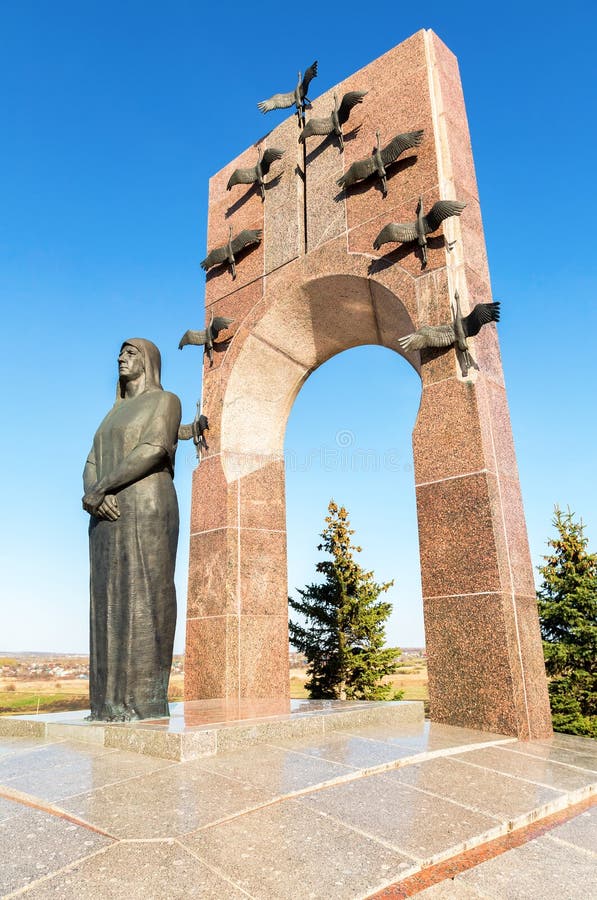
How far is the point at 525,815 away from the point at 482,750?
6.76 feet

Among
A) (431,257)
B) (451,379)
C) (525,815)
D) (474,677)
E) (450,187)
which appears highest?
(450,187)

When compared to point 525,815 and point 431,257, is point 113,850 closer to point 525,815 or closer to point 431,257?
point 525,815

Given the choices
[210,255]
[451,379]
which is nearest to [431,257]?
[451,379]

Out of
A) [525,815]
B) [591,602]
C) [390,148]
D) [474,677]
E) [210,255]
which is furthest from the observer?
[591,602]

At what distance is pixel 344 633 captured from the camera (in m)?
16.9

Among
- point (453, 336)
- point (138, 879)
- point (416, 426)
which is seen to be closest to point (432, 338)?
point (453, 336)

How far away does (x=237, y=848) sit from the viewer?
3.15 m

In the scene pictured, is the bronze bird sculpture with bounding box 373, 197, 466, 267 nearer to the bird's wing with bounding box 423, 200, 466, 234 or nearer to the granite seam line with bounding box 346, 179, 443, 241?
the bird's wing with bounding box 423, 200, 466, 234

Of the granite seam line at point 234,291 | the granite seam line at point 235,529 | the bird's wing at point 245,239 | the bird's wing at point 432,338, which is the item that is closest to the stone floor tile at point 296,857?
the bird's wing at point 432,338

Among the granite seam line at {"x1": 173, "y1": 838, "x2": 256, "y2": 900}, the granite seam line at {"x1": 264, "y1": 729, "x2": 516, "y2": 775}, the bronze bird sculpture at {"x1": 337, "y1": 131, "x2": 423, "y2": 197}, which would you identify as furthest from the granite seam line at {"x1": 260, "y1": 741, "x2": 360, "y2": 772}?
the bronze bird sculpture at {"x1": 337, "y1": 131, "x2": 423, "y2": 197}

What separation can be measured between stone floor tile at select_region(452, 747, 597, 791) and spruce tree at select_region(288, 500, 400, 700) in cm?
1013

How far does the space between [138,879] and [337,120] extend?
10.7 m

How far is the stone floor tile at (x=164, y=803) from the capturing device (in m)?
3.37

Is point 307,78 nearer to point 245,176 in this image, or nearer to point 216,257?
point 245,176
